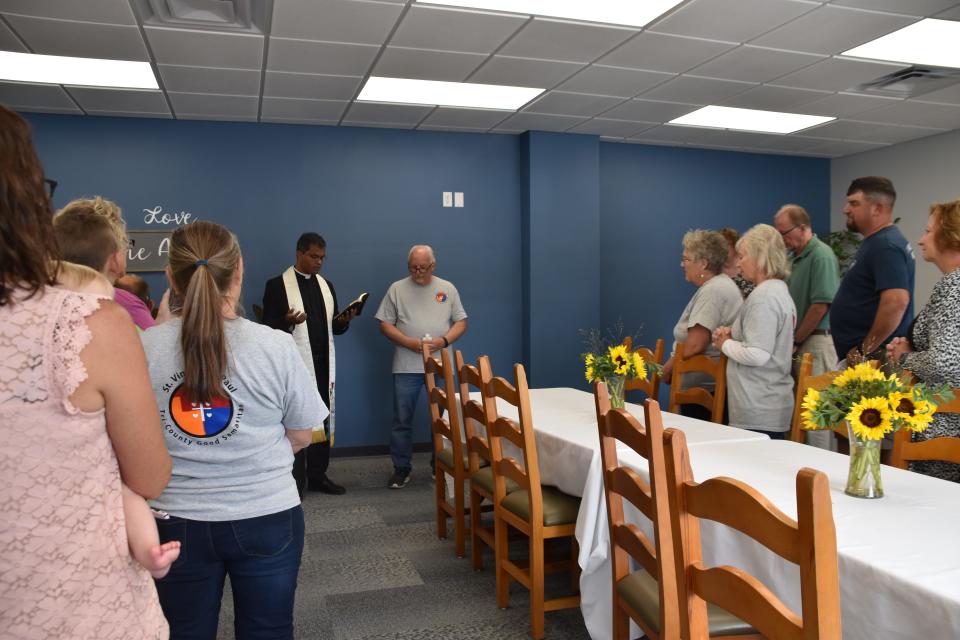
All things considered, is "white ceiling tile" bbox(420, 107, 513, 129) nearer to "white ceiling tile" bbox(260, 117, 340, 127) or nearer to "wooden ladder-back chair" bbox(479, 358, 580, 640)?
"white ceiling tile" bbox(260, 117, 340, 127)

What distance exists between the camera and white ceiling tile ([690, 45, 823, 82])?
436 centimetres

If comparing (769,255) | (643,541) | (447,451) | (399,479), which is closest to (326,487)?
(399,479)

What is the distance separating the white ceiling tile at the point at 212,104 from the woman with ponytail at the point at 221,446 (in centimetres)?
382

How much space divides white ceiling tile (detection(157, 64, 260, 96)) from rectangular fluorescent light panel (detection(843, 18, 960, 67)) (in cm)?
361

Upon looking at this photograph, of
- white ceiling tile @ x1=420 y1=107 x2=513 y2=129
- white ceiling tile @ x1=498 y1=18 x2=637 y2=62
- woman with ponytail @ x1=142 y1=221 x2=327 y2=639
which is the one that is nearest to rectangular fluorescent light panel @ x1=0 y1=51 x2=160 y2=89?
white ceiling tile @ x1=420 y1=107 x2=513 y2=129

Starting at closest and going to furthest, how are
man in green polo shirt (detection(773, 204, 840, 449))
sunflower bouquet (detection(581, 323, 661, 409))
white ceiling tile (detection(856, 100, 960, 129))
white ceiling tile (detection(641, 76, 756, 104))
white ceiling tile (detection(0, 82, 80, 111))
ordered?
sunflower bouquet (detection(581, 323, 661, 409)), man in green polo shirt (detection(773, 204, 840, 449)), white ceiling tile (detection(0, 82, 80, 111)), white ceiling tile (detection(641, 76, 756, 104)), white ceiling tile (detection(856, 100, 960, 129))

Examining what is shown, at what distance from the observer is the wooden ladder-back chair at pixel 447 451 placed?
11.6 ft

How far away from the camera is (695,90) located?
5121mm

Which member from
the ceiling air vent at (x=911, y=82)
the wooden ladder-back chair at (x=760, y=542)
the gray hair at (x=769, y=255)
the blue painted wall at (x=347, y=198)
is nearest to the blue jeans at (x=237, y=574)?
the wooden ladder-back chair at (x=760, y=542)

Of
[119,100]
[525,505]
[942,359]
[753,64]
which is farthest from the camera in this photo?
[119,100]

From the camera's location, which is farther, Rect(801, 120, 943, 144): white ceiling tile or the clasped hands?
Rect(801, 120, 943, 144): white ceiling tile

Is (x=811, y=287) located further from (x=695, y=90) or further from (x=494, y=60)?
(x=494, y=60)

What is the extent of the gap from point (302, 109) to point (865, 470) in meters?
4.69

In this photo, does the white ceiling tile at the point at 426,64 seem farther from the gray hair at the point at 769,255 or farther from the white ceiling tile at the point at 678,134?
the white ceiling tile at the point at 678,134
